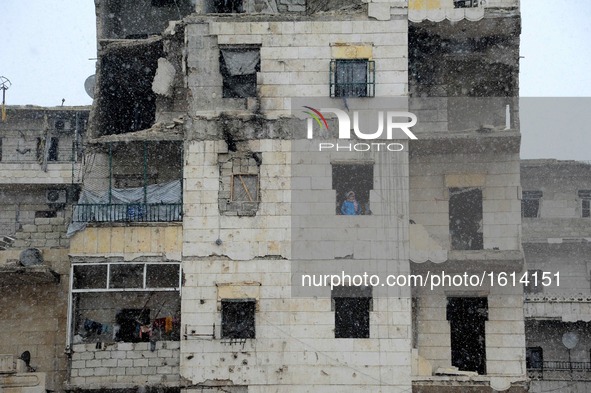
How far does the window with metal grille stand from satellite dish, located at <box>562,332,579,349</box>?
47.3ft

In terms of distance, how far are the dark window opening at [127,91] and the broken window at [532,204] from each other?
18.7 meters

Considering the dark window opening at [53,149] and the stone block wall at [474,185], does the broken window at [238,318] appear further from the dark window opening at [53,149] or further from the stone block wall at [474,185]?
the dark window opening at [53,149]

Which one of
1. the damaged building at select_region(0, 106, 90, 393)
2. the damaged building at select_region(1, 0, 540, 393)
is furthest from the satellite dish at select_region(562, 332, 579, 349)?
the damaged building at select_region(0, 106, 90, 393)

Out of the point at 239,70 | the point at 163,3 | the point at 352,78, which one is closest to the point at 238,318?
the point at 239,70

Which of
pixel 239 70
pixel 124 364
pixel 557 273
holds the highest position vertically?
pixel 239 70

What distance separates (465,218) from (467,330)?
317cm

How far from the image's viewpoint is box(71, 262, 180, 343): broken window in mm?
26844

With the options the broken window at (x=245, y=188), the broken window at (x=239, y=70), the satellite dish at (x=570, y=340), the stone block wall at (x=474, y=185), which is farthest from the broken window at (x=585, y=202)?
the broken window at (x=245, y=188)

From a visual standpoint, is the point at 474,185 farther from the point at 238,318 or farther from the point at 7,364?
the point at 7,364

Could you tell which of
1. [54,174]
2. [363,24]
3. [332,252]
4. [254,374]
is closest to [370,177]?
[332,252]

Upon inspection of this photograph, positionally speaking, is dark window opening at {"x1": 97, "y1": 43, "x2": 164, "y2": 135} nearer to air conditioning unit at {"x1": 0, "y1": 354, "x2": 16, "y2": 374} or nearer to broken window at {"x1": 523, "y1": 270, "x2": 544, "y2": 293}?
air conditioning unit at {"x1": 0, "y1": 354, "x2": 16, "y2": 374}

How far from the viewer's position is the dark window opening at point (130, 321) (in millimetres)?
27031

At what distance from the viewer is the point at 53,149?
44.7 metres

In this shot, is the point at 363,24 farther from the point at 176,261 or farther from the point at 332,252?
the point at 176,261
